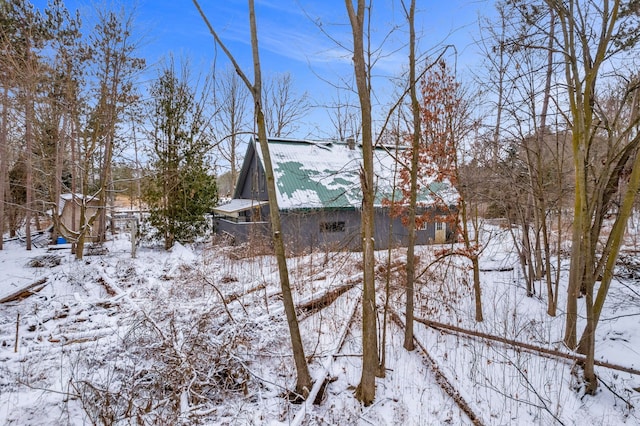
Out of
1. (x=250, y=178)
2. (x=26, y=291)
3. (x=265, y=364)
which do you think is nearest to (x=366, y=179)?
(x=265, y=364)

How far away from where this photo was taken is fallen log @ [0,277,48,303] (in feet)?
20.4

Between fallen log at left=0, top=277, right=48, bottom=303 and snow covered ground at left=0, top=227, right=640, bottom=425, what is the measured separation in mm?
87

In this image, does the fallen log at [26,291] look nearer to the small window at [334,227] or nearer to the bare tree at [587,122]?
the small window at [334,227]

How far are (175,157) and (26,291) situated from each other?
22.9ft

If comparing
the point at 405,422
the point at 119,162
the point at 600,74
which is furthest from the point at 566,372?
the point at 119,162

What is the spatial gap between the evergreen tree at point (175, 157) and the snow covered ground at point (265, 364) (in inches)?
237

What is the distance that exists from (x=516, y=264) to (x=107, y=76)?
13.6 metres

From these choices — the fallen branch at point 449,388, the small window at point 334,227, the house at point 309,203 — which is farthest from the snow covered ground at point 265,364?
the small window at point 334,227

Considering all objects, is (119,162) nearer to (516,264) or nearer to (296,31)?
(296,31)

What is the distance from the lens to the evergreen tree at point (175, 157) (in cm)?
1220

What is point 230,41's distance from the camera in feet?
11.3

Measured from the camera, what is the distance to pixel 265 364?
163 inches

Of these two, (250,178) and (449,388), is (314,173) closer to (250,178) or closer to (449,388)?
(250,178)

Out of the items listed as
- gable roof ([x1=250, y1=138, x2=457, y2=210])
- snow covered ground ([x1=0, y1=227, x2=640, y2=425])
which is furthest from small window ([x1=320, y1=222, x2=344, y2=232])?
snow covered ground ([x1=0, y1=227, x2=640, y2=425])
